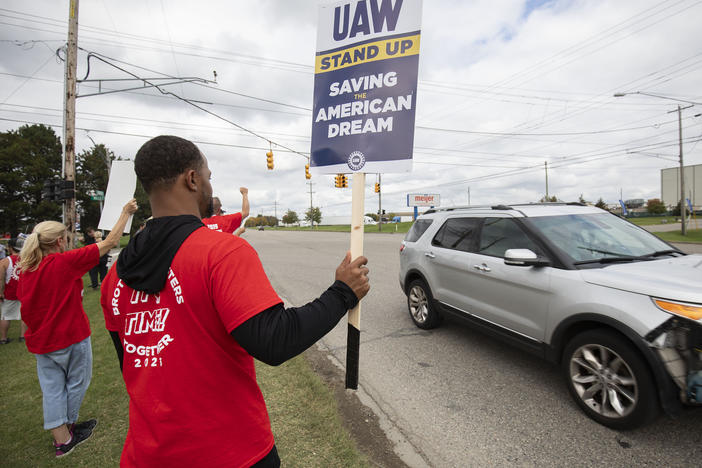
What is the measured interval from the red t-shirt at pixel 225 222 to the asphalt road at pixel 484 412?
222 centimetres

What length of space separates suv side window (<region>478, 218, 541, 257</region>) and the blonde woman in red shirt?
3.80 m

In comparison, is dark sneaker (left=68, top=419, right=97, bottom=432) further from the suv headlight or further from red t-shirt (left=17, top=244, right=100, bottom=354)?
the suv headlight

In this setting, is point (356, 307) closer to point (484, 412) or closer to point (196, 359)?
point (196, 359)

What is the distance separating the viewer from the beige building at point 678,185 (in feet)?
187

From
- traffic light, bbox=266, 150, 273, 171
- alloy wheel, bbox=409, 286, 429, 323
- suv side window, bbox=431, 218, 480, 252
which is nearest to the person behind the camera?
suv side window, bbox=431, 218, 480, 252

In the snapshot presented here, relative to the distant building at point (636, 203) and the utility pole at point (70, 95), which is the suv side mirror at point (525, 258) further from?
the distant building at point (636, 203)

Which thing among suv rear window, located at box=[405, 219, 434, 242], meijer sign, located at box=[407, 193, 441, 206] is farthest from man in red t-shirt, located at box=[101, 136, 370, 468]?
meijer sign, located at box=[407, 193, 441, 206]

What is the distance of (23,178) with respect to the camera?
33.4 m

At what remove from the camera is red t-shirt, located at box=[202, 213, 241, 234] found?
16.0 ft

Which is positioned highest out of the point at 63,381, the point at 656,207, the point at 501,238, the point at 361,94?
the point at 656,207

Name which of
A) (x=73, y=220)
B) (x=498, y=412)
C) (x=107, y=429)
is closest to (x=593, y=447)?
(x=498, y=412)

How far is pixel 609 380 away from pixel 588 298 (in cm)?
67

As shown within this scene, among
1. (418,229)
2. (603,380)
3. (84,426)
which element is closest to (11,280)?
(84,426)

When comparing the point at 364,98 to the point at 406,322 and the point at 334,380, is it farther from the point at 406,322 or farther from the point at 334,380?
the point at 406,322
